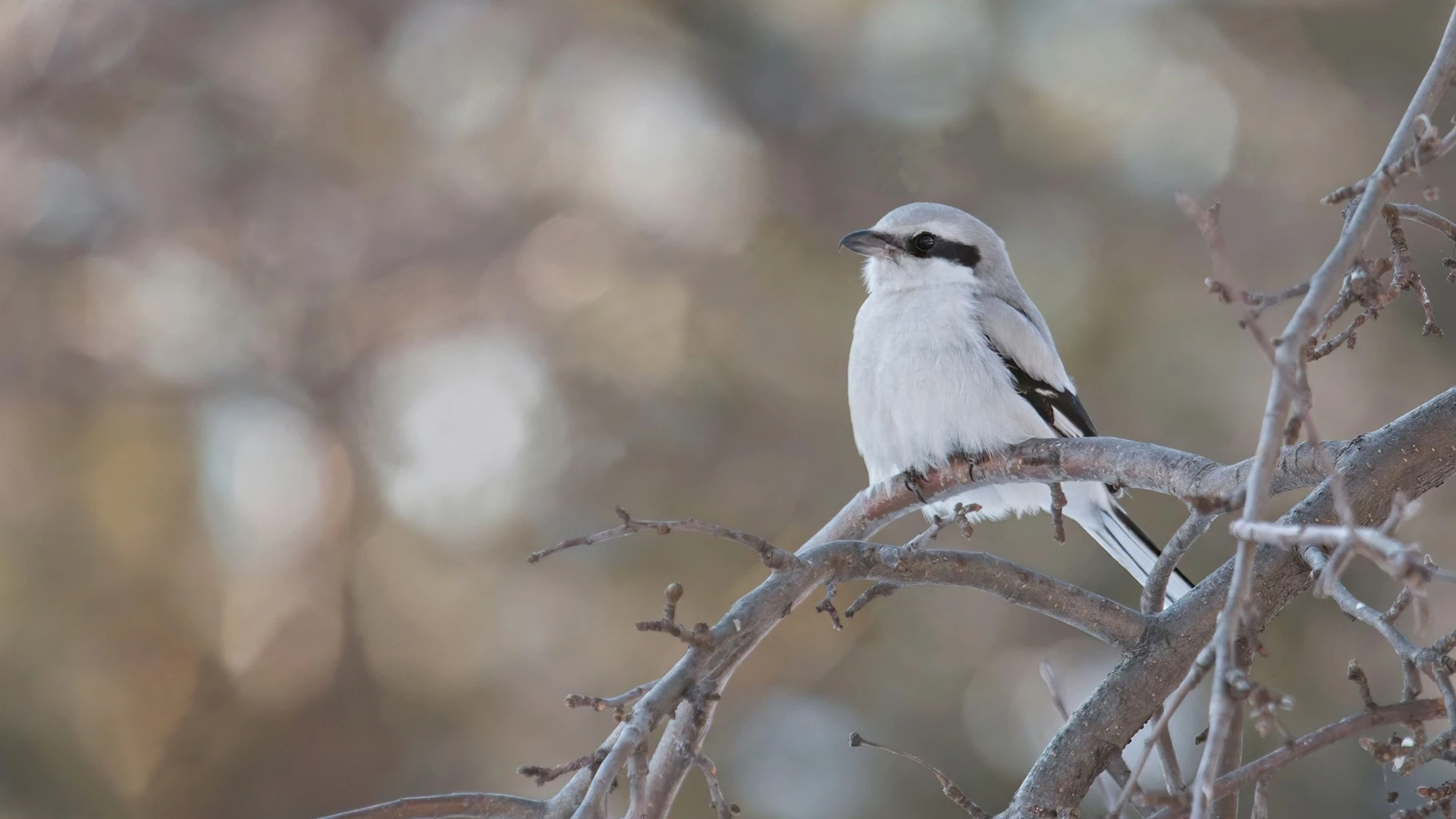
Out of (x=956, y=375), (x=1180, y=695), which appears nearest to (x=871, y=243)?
(x=956, y=375)

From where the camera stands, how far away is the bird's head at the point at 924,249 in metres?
3.60

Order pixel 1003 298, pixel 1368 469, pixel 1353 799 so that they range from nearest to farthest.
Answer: pixel 1368 469 → pixel 1003 298 → pixel 1353 799

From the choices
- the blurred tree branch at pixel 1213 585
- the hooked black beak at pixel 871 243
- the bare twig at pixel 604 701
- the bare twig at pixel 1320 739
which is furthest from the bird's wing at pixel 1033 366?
the bare twig at pixel 604 701

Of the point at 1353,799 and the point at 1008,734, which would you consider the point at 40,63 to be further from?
the point at 1353,799

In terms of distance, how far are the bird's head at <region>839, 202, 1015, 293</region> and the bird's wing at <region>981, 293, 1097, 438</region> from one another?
0.19 meters

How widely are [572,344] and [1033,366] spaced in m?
2.27

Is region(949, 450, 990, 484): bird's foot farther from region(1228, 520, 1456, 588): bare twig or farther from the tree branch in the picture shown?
region(1228, 520, 1456, 588): bare twig

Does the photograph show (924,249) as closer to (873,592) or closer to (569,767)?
(873,592)

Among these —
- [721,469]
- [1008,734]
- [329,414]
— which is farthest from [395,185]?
[1008,734]

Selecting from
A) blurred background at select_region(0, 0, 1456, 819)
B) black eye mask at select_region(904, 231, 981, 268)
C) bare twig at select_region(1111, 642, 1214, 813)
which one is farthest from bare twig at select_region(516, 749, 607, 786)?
blurred background at select_region(0, 0, 1456, 819)

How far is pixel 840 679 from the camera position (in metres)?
5.11

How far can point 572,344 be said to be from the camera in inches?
201

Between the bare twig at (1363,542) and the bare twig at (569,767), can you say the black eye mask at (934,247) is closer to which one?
the bare twig at (569,767)

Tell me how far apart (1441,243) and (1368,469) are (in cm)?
344
